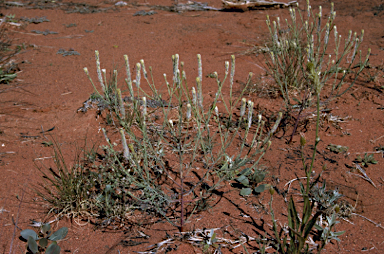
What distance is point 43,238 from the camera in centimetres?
212

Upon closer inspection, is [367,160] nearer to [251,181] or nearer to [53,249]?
[251,181]

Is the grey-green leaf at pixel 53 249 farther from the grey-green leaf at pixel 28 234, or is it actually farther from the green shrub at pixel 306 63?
the green shrub at pixel 306 63

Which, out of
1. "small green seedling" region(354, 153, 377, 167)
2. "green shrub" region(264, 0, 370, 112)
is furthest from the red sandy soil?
"green shrub" region(264, 0, 370, 112)

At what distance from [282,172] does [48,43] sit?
179 inches

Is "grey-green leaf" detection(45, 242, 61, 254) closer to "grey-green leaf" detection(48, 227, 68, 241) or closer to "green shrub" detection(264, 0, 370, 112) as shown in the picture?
"grey-green leaf" detection(48, 227, 68, 241)

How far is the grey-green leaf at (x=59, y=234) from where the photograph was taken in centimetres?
217

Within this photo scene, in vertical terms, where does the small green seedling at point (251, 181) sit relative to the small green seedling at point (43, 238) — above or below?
above

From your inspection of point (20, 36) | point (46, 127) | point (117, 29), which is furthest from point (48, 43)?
point (46, 127)

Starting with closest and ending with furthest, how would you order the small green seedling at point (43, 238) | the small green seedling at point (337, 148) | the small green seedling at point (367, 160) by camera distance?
the small green seedling at point (43, 238), the small green seedling at point (367, 160), the small green seedling at point (337, 148)

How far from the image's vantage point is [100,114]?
3387 mm

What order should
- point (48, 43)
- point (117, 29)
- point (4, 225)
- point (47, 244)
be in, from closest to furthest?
point (47, 244)
point (4, 225)
point (48, 43)
point (117, 29)

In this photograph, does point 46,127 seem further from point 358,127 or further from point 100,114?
point 358,127

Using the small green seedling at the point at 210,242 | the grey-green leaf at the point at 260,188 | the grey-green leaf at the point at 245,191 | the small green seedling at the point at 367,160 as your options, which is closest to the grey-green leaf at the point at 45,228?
the small green seedling at the point at 210,242

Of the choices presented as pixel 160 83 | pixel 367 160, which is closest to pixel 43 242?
pixel 160 83
